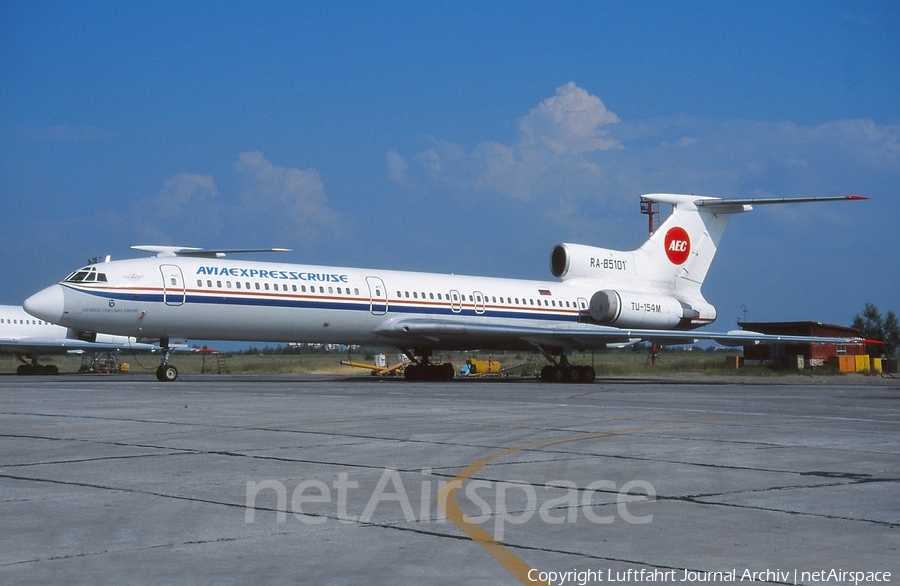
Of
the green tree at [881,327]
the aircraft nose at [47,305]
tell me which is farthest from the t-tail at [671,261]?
the green tree at [881,327]

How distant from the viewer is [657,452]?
11.0 m

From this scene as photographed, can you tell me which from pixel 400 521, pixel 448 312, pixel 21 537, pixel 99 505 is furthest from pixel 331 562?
pixel 448 312

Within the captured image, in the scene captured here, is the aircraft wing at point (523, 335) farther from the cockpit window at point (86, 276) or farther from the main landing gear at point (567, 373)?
the cockpit window at point (86, 276)

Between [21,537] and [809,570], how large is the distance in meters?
4.73

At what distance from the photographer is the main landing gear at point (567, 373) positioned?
34156mm

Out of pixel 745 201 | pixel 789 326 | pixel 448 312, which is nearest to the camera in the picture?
pixel 448 312

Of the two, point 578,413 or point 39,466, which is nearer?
point 39,466

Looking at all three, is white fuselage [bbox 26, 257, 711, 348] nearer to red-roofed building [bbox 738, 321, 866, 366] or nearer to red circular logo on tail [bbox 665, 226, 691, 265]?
red circular logo on tail [bbox 665, 226, 691, 265]

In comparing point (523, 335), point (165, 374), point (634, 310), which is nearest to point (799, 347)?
point (634, 310)

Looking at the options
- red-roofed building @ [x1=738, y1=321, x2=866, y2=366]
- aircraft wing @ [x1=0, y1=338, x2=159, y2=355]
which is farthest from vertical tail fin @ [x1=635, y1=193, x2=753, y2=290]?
aircraft wing @ [x1=0, y1=338, x2=159, y2=355]

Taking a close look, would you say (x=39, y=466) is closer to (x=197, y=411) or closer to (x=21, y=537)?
(x=21, y=537)

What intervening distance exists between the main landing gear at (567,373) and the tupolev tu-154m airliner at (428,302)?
0.06 meters

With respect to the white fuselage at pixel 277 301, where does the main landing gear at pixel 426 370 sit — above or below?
below

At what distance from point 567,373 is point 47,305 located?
16557 mm
